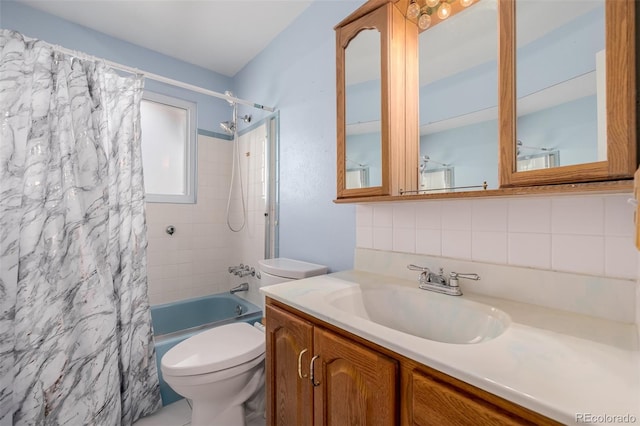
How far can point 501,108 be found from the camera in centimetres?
80

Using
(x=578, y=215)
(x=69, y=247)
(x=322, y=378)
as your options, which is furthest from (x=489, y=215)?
(x=69, y=247)

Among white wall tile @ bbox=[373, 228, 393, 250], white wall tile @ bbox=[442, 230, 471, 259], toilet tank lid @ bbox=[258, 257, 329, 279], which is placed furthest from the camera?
toilet tank lid @ bbox=[258, 257, 329, 279]

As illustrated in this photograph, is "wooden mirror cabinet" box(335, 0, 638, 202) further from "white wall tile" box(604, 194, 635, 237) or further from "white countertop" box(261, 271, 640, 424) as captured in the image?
"white countertop" box(261, 271, 640, 424)

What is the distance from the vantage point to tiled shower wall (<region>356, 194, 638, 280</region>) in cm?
75

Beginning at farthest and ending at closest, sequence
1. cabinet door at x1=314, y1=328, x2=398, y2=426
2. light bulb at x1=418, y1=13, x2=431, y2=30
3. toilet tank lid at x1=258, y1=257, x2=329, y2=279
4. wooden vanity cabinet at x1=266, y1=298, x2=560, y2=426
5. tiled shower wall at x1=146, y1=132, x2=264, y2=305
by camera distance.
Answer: tiled shower wall at x1=146, y1=132, x2=264, y2=305
toilet tank lid at x1=258, y1=257, x2=329, y2=279
light bulb at x1=418, y1=13, x2=431, y2=30
cabinet door at x1=314, y1=328, x2=398, y2=426
wooden vanity cabinet at x1=266, y1=298, x2=560, y2=426

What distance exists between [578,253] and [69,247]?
2017 millimetres

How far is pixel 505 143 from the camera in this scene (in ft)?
2.60

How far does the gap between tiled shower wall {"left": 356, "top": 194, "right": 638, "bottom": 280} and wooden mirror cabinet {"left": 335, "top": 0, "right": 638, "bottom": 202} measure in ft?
0.45

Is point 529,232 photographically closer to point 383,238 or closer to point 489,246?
point 489,246

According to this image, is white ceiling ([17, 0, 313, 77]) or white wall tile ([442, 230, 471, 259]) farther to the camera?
white ceiling ([17, 0, 313, 77])

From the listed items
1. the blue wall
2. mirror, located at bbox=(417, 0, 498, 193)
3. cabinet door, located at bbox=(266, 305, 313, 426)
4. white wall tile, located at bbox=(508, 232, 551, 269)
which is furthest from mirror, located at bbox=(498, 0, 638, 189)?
the blue wall

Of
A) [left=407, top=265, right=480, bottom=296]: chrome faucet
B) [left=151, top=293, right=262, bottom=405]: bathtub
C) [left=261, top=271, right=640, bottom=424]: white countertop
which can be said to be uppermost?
[left=407, top=265, right=480, bottom=296]: chrome faucet

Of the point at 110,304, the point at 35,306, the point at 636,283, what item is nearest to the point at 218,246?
the point at 110,304

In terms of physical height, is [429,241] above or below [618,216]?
below
